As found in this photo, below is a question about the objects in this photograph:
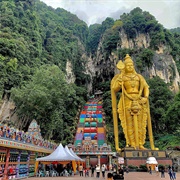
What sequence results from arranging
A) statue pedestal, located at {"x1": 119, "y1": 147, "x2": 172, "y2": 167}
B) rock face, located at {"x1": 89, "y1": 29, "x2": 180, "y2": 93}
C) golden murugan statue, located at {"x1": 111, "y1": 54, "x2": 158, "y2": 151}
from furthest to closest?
rock face, located at {"x1": 89, "y1": 29, "x2": 180, "y2": 93} → golden murugan statue, located at {"x1": 111, "y1": 54, "x2": 158, "y2": 151} → statue pedestal, located at {"x1": 119, "y1": 147, "x2": 172, "y2": 167}

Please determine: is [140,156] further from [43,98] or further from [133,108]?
[43,98]

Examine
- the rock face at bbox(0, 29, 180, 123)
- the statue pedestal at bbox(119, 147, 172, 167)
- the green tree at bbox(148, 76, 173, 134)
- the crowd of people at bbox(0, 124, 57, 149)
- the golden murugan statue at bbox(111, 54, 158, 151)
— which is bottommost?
the statue pedestal at bbox(119, 147, 172, 167)

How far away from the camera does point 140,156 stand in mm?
12109

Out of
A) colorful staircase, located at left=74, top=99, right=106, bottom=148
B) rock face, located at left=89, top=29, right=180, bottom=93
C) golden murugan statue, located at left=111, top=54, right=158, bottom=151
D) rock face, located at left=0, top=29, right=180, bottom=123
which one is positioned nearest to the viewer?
golden murugan statue, located at left=111, top=54, right=158, bottom=151

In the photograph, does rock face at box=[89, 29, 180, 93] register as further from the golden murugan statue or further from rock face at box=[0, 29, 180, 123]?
the golden murugan statue

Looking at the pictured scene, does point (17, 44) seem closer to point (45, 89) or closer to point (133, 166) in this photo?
point (45, 89)

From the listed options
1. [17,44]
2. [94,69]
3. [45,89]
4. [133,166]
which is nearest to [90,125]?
[45,89]

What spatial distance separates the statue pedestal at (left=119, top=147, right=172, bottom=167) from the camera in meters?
11.9

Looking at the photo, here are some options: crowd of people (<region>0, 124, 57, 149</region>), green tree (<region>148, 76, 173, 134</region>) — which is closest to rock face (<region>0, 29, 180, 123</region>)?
green tree (<region>148, 76, 173, 134</region>)

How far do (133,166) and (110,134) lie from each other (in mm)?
12230

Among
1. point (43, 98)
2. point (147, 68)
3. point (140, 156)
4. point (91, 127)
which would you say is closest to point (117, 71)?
point (147, 68)

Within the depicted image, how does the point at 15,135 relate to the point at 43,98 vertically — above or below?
below

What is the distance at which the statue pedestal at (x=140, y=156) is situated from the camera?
1185 centimetres

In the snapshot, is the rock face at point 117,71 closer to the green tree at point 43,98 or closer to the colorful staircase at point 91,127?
the green tree at point 43,98
